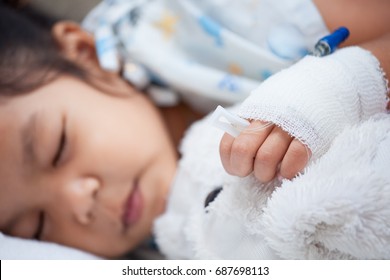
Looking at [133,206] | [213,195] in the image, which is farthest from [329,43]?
[133,206]

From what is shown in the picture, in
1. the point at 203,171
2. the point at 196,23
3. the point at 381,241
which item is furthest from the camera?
the point at 196,23

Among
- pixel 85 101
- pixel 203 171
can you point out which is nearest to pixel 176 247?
pixel 203 171

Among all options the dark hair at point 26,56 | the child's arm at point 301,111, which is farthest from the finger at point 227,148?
the dark hair at point 26,56

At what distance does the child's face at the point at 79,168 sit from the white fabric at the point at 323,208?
20 cm

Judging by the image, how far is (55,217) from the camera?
0.69 meters

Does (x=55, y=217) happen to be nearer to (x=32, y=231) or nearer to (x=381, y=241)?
(x=32, y=231)

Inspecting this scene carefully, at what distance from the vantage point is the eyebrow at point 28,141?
2.14ft

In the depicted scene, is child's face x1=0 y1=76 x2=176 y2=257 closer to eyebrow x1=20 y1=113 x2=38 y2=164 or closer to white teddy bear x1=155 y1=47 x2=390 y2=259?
eyebrow x1=20 y1=113 x2=38 y2=164

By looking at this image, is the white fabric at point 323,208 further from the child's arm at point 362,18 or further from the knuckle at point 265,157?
the child's arm at point 362,18

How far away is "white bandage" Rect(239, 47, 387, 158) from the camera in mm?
422

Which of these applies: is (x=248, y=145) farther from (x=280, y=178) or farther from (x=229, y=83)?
(x=229, y=83)

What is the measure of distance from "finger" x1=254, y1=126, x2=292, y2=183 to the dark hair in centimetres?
43

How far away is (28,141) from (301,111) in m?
0.42

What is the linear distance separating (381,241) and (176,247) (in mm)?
379
